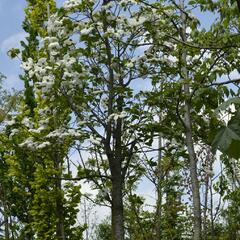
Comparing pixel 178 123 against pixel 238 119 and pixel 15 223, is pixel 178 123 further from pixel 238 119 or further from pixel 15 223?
pixel 15 223

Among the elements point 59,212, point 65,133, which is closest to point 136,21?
point 65,133

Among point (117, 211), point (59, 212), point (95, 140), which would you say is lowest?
point (117, 211)

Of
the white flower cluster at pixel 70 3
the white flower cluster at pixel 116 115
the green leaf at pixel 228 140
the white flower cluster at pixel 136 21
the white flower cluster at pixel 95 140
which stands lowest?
the green leaf at pixel 228 140

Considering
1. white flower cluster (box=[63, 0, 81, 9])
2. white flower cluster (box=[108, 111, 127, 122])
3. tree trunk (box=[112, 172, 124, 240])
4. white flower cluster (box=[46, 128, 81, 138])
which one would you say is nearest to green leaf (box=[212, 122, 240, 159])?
white flower cluster (box=[108, 111, 127, 122])

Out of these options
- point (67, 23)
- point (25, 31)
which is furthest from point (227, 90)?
point (25, 31)

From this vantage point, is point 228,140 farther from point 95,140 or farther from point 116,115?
point 95,140

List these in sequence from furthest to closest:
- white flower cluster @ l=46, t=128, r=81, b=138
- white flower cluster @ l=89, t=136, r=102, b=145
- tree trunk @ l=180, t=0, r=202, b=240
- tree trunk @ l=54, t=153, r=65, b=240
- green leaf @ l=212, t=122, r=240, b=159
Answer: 1. tree trunk @ l=54, t=153, r=65, b=240
2. white flower cluster @ l=46, t=128, r=81, b=138
3. white flower cluster @ l=89, t=136, r=102, b=145
4. tree trunk @ l=180, t=0, r=202, b=240
5. green leaf @ l=212, t=122, r=240, b=159

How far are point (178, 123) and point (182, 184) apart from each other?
20.0 ft

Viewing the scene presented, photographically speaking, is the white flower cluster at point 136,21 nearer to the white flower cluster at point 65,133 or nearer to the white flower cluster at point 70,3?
the white flower cluster at point 70,3

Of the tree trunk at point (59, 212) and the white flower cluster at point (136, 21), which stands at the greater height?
the white flower cluster at point (136, 21)

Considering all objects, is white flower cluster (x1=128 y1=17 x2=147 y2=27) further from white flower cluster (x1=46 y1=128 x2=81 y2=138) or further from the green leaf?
the green leaf

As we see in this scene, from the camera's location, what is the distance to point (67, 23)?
22.1ft

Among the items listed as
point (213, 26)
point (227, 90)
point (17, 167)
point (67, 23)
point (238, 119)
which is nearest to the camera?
point (238, 119)

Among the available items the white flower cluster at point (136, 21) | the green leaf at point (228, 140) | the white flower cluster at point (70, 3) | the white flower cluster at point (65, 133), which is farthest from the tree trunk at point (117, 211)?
the green leaf at point (228, 140)
